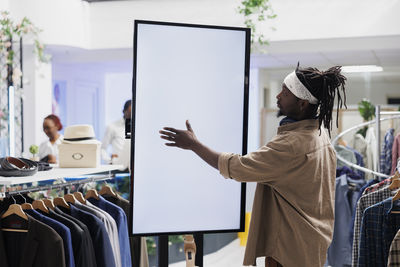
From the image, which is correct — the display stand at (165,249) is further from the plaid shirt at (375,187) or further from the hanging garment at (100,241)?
the plaid shirt at (375,187)

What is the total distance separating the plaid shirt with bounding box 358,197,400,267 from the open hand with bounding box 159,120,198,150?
1.03 m

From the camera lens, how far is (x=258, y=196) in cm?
236

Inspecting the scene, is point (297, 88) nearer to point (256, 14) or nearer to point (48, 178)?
point (48, 178)

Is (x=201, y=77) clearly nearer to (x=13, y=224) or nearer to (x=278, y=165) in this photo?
(x=278, y=165)

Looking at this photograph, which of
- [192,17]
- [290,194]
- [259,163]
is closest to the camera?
[259,163]

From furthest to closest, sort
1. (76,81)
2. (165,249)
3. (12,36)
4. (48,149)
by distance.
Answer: (76,81)
(12,36)
(48,149)
(165,249)

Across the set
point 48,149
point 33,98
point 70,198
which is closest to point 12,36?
point 33,98

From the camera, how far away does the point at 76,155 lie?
11.0 ft

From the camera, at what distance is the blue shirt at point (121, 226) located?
9.38 ft

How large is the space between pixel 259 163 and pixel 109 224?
902 millimetres

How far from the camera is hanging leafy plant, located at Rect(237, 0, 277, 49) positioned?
6070 millimetres

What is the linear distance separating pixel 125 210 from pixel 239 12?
3.60 metres

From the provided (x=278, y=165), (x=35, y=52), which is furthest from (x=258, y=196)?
(x=35, y=52)

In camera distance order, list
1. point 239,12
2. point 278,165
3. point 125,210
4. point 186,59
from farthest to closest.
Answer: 1. point 239,12
2. point 125,210
3. point 186,59
4. point 278,165
